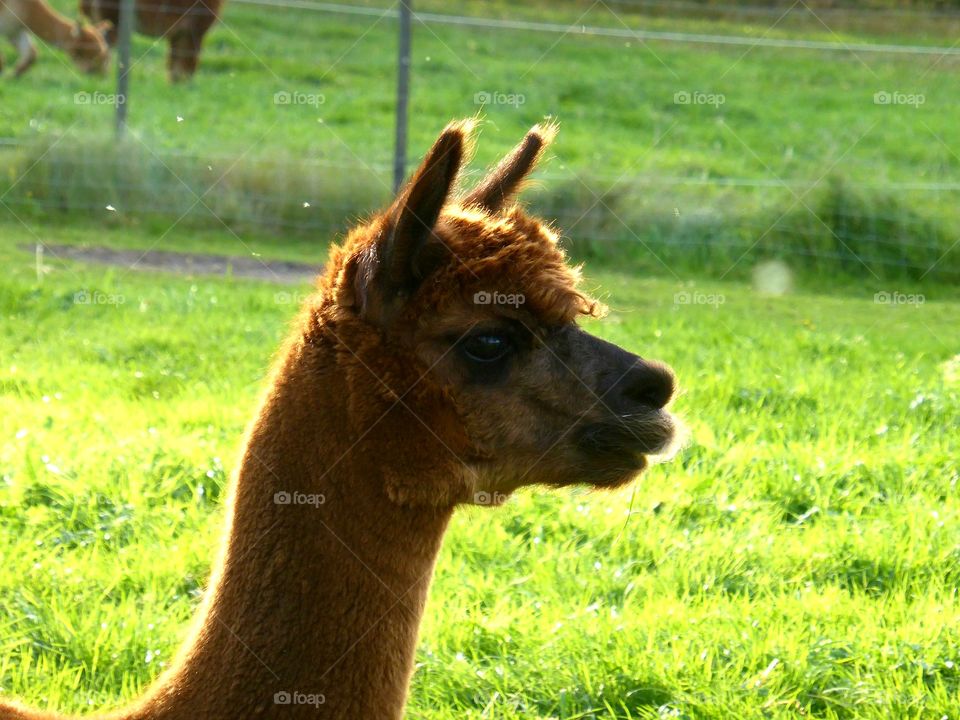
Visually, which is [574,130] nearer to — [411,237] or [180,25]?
[180,25]

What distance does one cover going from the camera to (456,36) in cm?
1859

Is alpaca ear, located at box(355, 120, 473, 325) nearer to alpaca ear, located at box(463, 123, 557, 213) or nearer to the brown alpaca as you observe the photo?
the brown alpaca

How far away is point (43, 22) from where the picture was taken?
1645cm

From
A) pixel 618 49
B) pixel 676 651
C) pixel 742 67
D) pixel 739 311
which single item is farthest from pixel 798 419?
pixel 618 49

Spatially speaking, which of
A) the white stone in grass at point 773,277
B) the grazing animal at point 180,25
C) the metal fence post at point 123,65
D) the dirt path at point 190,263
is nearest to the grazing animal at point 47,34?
the grazing animal at point 180,25

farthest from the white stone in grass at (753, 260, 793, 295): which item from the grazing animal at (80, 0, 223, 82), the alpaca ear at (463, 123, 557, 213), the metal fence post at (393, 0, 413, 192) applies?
the grazing animal at (80, 0, 223, 82)

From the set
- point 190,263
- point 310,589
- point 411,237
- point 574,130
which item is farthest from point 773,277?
point 310,589

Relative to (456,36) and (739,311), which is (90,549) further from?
(456,36)

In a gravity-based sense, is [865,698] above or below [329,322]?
below

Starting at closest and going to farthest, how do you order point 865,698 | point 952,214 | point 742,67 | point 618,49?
point 865,698
point 952,214
point 742,67
point 618,49

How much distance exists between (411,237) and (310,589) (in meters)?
0.68

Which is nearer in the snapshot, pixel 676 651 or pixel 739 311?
pixel 676 651

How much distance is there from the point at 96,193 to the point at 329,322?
8329mm

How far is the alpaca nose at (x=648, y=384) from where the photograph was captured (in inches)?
95.4
